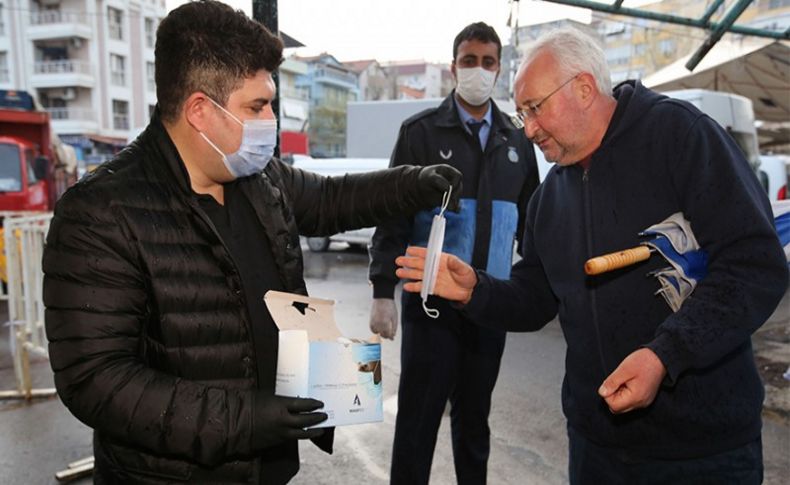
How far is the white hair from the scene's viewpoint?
188 centimetres

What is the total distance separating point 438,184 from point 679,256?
77 centimetres

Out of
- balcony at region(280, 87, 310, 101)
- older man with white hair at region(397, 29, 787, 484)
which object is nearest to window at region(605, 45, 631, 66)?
balcony at region(280, 87, 310, 101)

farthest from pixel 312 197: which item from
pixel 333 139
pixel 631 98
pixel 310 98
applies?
pixel 310 98

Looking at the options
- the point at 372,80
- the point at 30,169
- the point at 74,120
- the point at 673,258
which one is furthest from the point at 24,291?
the point at 372,80

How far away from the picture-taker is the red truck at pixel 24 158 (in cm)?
958

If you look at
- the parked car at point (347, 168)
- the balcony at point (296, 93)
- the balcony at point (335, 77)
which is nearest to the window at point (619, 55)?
the balcony at point (335, 77)

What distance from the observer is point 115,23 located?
38625 mm

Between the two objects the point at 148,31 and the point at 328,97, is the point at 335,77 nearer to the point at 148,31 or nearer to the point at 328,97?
the point at 328,97

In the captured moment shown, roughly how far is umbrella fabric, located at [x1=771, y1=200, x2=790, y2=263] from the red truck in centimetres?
1044

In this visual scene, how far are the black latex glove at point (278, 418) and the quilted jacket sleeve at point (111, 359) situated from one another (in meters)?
0.02

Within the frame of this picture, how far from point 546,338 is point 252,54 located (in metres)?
5.86

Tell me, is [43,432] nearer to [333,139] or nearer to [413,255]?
[413,255]

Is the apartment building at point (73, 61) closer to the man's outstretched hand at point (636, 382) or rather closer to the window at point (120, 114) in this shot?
the window at point (120, 114)

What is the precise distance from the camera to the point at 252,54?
5.33 feet
